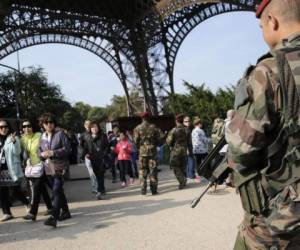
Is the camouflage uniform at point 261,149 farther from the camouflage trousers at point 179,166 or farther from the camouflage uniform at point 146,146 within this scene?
the camouflage trousers at point 179,166

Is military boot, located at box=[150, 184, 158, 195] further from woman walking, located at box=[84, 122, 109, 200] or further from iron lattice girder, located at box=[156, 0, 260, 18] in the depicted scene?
iron lattice girder, located at box=[156, 0, 260, 18]

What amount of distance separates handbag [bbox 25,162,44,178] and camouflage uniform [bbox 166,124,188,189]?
3.59 metres

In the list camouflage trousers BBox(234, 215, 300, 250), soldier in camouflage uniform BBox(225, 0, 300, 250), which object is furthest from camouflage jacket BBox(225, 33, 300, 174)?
camouflage trousers BBox(234, 215, 300, 250)

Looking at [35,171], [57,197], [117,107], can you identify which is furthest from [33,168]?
[117,107]

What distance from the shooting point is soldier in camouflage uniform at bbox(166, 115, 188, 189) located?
31.7 ft

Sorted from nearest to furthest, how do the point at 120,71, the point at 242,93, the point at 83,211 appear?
the point at 242,93
the point at 83,211
the point at 120,71

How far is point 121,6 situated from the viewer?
2917 cm

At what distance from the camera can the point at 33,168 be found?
22.7 feet

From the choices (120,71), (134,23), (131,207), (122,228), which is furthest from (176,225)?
(120,71)

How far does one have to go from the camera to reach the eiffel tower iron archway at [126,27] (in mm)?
27922

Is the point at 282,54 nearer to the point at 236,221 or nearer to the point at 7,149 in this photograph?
the point at 236,221

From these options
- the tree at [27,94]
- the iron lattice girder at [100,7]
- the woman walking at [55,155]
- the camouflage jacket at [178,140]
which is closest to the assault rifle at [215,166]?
the woman walking at [55,155]

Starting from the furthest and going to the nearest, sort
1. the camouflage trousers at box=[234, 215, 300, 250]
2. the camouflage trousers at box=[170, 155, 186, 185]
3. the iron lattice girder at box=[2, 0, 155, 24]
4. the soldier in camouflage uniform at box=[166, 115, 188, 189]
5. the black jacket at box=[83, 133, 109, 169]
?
the iron lattice girder at box=[2, 0, 155, 24] < the soldier in camouflage uniform at box=[166, 115, 188, 189] < the camouflage trousers at box=[170, 155, 186, 185] < the black jacket at box=[83, 133, 109, 169] < the camouflage trousers at box=[234, 215, 300, 250]

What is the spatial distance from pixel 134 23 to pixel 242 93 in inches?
1093
